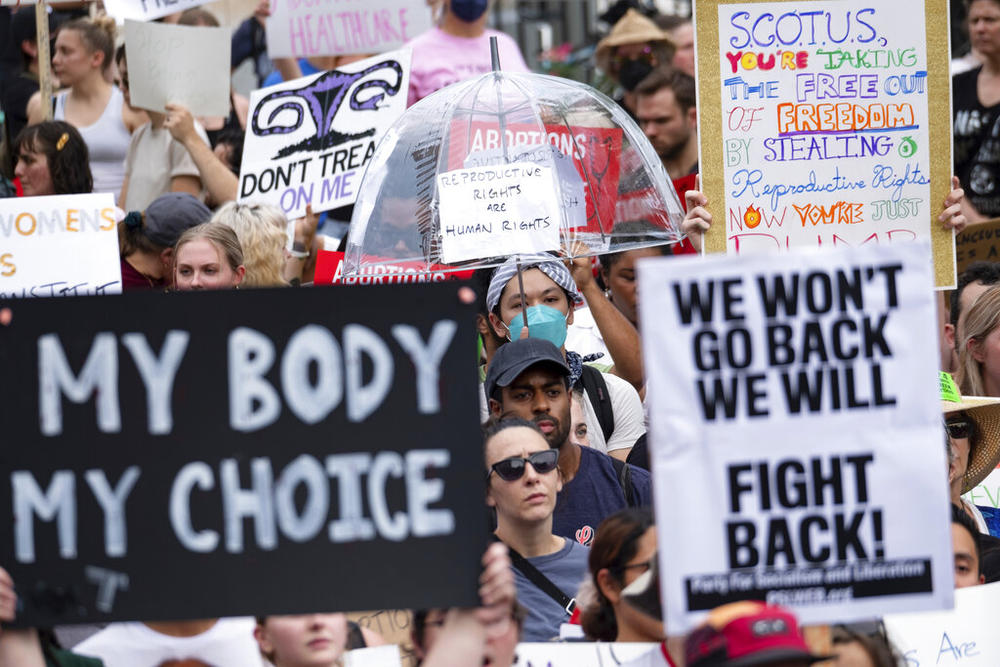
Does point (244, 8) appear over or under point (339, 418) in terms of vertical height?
over

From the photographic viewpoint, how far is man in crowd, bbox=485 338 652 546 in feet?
17.3

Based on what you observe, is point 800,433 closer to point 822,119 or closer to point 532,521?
point 532,521

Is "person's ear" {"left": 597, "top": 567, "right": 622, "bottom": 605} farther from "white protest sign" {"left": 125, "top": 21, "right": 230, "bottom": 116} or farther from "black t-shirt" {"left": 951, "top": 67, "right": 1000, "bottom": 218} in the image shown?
"black t-shirt" {"left": 951, "top": 67, "right": 1000, "bottom": 218}

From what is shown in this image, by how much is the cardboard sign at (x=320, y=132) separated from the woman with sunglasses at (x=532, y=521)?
113 inches

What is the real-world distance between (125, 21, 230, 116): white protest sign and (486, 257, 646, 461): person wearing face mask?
7.64 ft

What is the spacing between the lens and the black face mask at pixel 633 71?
9.64 meters

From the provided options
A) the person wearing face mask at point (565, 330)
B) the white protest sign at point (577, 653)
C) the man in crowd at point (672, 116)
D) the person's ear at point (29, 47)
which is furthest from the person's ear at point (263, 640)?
the person's ear at point (29, 47)

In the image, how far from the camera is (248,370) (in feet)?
11.2

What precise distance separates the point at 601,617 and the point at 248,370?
4.15ft

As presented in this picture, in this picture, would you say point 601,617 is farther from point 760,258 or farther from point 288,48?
point 288,48

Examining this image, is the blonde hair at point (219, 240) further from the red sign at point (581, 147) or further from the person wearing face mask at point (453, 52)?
the person wearing face mask at point (453, 52)

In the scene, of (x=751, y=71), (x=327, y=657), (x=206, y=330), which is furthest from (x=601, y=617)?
(x=751, y=71)

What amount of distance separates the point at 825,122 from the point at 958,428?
1.15m

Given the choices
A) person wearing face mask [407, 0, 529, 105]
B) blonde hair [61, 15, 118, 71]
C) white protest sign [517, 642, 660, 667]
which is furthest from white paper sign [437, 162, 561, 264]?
blonde hair [61, 15, 118, 71]
